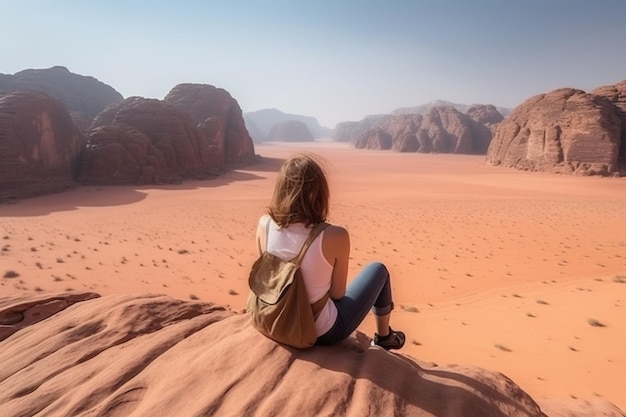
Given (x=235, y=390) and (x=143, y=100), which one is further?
(x=143, y=100)

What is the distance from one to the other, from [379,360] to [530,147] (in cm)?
4920

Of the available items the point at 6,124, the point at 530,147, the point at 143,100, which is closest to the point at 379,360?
the point at 6,124

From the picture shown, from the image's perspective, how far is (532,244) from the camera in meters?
12.8

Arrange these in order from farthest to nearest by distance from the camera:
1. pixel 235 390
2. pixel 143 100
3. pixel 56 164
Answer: pixel 143 100, pixel 56 164, pixel 235 390

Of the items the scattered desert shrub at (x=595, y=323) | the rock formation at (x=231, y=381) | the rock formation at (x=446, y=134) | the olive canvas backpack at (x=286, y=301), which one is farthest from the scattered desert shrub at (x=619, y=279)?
the rock formation at (x=446, y=134)

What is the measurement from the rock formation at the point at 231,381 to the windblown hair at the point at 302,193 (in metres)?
0.94

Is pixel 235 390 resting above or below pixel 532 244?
above

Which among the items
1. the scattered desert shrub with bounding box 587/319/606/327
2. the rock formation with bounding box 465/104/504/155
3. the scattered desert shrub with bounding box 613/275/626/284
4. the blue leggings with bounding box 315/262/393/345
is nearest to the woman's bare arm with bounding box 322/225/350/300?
the blue leggings with bounding box 315/262/393/345

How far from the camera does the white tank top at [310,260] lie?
7.86 ft

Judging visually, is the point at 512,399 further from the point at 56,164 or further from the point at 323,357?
the point at 56,164

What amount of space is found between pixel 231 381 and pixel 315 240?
107cm

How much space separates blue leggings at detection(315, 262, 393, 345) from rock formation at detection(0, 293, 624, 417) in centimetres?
14

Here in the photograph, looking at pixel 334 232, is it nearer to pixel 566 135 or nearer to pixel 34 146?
pixel 34 146

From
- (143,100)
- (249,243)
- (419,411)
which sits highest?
(143,100)
